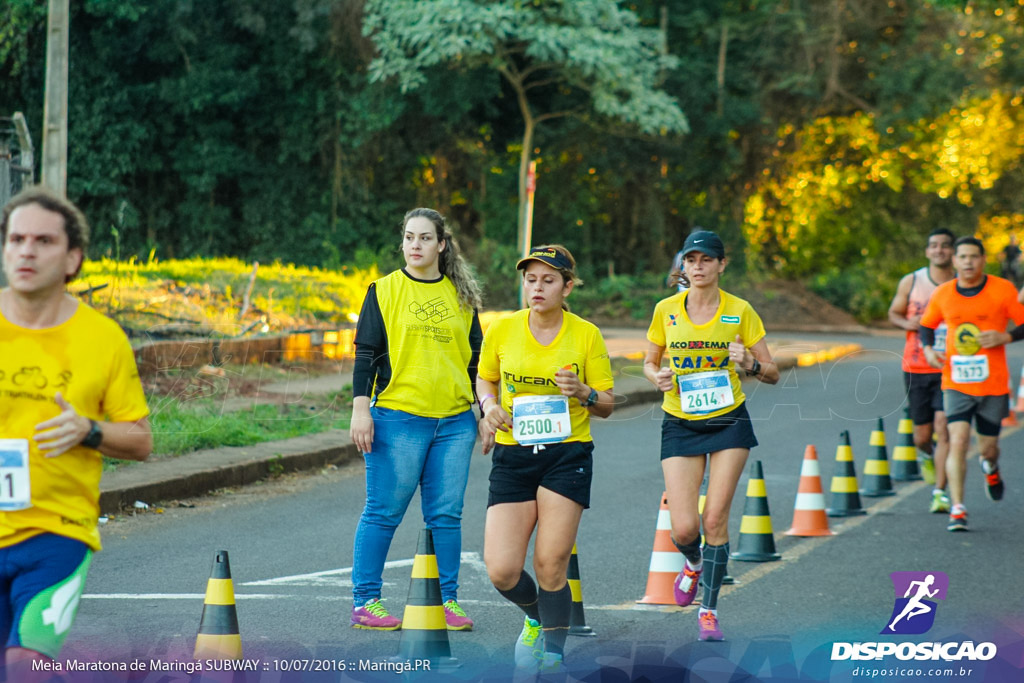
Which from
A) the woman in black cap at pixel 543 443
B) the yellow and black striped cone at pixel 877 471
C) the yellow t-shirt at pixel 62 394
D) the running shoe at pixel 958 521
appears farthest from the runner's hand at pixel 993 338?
the yellow t-shirt at pixel 62 394

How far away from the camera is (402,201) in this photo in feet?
112

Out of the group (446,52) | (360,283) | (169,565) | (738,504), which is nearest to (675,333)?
(169,565)

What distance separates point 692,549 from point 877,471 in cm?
467

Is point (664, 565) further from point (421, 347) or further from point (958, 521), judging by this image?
point (958, 521)

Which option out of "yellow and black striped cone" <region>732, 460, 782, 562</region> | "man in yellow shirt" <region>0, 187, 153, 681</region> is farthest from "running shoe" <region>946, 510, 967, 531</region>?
"man in yellow shirt" <region>0, 187, 153, 681</region>

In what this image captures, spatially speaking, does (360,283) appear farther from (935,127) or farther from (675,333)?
(935,127)

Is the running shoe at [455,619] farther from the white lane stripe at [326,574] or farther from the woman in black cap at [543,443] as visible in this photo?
the white lane stripe at [326,574]

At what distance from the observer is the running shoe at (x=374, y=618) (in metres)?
6.19

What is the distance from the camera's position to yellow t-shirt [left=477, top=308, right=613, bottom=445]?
17.9 feet

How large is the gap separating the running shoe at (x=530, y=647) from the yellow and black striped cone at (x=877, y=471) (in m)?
5.91

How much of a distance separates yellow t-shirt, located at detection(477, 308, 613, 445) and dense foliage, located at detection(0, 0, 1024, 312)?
68.0 ft

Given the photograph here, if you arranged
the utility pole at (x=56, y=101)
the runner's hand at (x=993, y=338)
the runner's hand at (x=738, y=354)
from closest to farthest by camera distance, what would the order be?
1. the runner's hand at (x=738, y=354)
2. the runner's hand at (x=993, y=338)
3. the utility pole at (x=56, y=101)

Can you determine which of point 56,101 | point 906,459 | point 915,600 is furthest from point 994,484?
point 56,101

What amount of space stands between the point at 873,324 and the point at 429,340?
92.4ft
